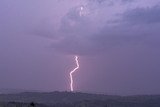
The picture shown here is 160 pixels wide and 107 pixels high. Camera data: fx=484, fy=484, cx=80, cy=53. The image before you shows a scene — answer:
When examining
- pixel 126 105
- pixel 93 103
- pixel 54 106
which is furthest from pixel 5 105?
pixel 126 105

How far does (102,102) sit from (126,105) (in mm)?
9879

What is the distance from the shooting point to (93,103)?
631ft

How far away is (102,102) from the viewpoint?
197750 mm

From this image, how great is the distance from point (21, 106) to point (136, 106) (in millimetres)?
65735

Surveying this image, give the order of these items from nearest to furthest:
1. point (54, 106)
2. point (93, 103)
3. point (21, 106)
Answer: point (21, 106)
point (54, 106)
point (93, 103)

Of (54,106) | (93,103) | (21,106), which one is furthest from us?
(93,103)

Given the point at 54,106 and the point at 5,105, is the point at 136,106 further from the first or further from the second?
the point at 5,105

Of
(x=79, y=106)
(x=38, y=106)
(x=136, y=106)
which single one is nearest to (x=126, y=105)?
(x=136, y=106)

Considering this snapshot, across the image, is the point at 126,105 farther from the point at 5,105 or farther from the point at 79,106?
the point at 5,105

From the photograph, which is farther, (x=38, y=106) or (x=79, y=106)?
(x=79, y=106)

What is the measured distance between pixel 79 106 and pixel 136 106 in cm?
2733

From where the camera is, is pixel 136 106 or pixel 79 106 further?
pixel 136 106

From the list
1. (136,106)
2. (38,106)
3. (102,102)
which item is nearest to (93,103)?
(102,102)

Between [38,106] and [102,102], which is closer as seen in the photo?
[38,106]
